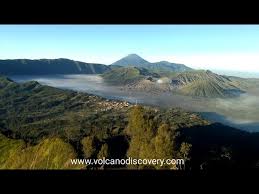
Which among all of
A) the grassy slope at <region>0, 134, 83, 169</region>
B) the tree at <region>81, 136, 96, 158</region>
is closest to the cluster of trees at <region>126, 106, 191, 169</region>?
the tree at <region>81, 136, 96, 158</region>

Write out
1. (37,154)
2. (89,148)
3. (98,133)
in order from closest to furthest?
(89,148), (37,154), (98,133)

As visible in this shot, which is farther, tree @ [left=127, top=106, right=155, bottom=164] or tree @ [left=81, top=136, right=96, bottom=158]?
tree @ [left=81, top=136, right=96, bottom=158]

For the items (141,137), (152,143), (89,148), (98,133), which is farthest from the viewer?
(98,133)

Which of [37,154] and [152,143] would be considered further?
[37,154]

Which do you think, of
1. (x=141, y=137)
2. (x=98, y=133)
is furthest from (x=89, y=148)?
(x=98, y=133)

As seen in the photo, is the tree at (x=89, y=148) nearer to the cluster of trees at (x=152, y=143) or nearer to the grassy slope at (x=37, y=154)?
the grassy slope at (x=37, y=154)

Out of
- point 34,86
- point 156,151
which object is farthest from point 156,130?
point 34,86

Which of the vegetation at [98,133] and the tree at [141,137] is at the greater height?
the tree at [141,137]

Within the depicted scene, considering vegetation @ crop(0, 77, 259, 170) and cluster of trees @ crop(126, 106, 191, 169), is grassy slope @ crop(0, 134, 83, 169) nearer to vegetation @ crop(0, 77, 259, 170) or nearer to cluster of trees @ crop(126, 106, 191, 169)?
vegetation @ crop(0, 77, 259, 170)

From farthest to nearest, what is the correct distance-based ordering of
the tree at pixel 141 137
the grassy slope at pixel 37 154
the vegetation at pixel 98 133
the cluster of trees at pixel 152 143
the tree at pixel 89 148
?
the grassy slope at pixel 37 154, the tree at pixel 89 148, the vegetation at pixel 98 133, the tree at pixel 141 137, the cluster of trees at pixel 152 143

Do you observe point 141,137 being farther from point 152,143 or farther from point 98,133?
point 98,133

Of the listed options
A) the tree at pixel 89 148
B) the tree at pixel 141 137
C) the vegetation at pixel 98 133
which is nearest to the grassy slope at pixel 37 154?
the vegetation at pixel 98 133
